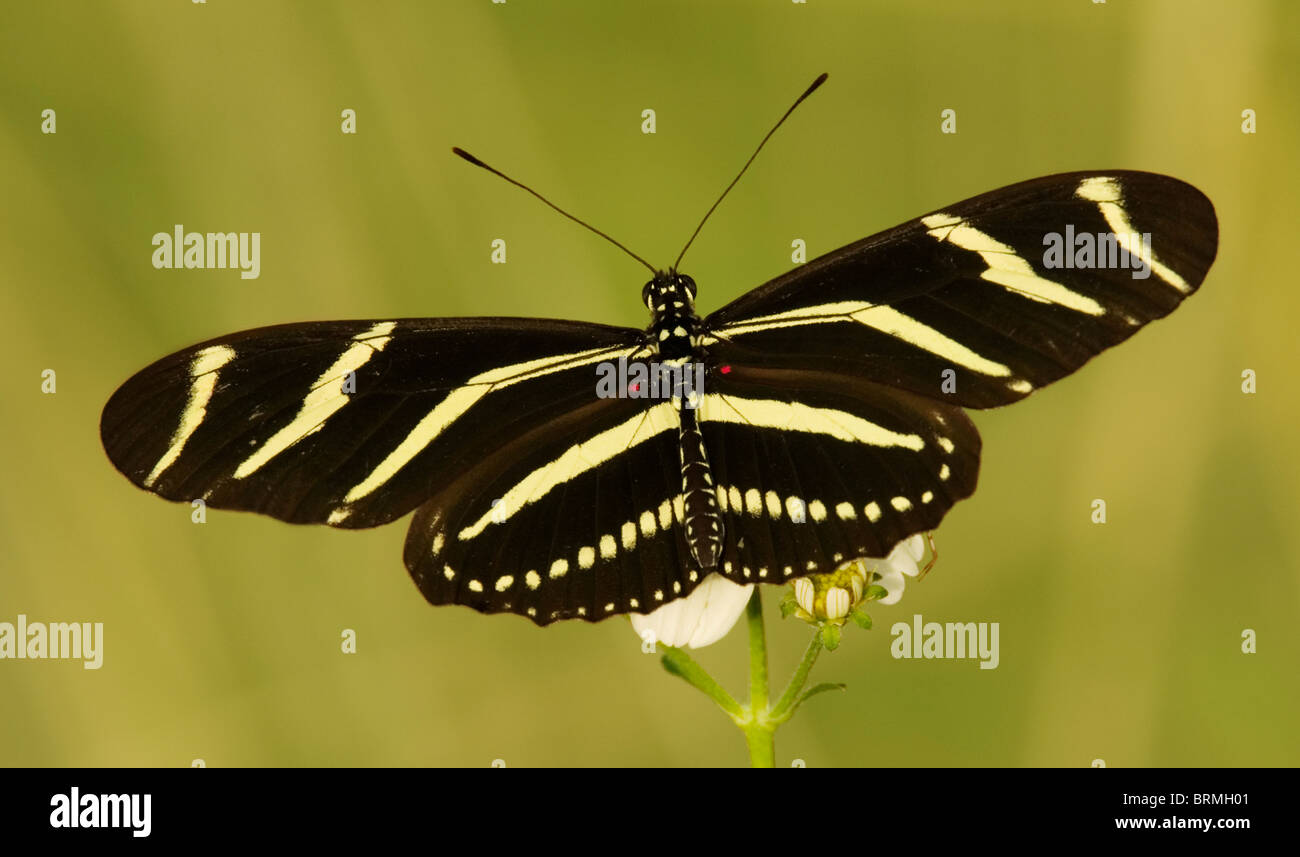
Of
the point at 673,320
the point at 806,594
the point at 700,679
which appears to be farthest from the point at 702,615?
the point at 673,320

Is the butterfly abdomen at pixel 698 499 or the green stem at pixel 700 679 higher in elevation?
the butterfly abdomen at pixel 698 499

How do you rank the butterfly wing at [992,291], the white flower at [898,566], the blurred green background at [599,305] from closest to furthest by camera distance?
the butterfly wing at [992,291]
the white flower at [898,566]
the blurred green background at [599,305]

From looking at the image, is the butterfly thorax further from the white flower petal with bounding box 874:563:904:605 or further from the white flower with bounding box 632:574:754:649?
the white flower petal with bounding box 874:563:904:605

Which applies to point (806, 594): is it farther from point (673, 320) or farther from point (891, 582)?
point (673, 320)

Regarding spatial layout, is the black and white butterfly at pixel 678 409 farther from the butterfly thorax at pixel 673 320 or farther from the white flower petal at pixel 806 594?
the white flower petal at pixel 806 594

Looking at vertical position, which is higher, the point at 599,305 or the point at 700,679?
the point at 599,305

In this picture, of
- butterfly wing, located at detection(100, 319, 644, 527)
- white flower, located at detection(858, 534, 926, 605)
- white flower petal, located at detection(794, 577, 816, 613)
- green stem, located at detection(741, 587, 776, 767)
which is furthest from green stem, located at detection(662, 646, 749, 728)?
butterfly wing, located at detection(100, 319, 644, 527)

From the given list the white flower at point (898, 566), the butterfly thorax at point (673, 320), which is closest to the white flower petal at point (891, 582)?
the white flower at point (898, 566)
